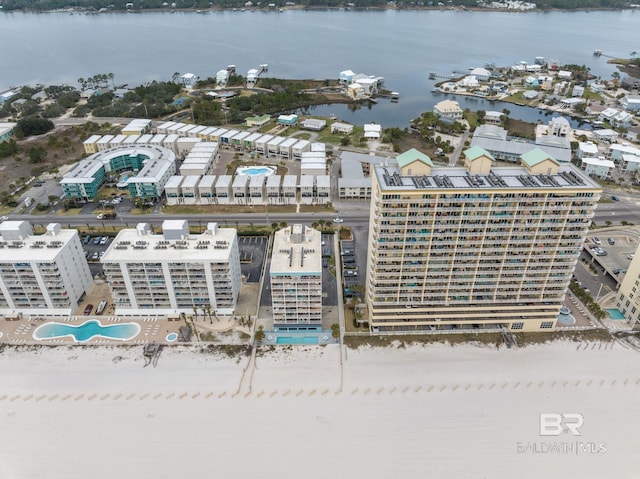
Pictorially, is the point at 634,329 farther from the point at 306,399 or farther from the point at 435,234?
the point at 306,399

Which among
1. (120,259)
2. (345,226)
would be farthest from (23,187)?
(345,226)

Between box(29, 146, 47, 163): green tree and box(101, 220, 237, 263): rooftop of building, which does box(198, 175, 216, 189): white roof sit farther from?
box(29, 146, 47, 163): green tree

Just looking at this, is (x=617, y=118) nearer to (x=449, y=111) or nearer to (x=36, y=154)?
(x=449, y=111)

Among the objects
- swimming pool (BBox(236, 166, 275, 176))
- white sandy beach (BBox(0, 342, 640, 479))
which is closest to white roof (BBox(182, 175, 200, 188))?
swimming pool (BBox(236, 166, 275, 176))

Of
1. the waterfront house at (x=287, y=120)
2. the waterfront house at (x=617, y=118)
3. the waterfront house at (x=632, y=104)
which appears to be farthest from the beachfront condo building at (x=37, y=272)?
the waterfront house at (x=632, y=104)

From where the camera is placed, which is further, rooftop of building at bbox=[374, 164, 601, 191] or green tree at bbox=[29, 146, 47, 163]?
green tree at bbox=[29, 146, 47, 163]

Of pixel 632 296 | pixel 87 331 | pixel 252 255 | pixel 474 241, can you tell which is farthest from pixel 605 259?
pixel 87 331
